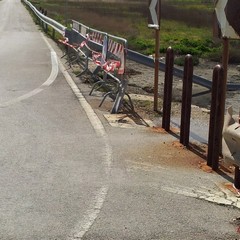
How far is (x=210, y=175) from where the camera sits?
6035 millimetres

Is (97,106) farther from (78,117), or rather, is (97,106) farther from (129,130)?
(129,130)

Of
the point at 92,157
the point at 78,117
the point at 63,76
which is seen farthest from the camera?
the point at 63,76

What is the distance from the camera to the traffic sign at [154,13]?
910 cm

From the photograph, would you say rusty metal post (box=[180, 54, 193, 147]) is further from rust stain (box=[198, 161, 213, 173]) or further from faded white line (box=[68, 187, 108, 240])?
faded white line (box=[68, 187, 108, 240])

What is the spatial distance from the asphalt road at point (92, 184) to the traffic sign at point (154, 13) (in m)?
1.92

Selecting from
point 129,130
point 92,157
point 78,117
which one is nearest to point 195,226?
point 92,157

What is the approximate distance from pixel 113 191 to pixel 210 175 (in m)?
1.34

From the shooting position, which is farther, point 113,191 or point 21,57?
point 21,57

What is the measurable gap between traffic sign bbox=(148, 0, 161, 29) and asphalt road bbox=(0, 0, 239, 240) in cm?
192

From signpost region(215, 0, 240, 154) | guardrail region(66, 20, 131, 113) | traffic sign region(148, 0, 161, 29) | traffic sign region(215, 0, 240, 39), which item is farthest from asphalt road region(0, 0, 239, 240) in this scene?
traffic sign region(148, 0, 161, 29)

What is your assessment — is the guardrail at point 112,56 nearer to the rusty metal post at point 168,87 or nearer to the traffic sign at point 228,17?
the rusty metal post at point 168,87

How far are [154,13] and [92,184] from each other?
181 inches

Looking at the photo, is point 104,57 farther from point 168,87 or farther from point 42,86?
point 168,87

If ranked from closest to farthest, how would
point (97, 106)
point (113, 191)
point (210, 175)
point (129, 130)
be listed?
point (113, 191) → point (210, 175) → point (129, 130) → point (97, 106)
